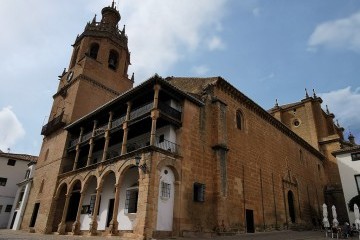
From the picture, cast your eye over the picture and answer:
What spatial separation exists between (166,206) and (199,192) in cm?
222

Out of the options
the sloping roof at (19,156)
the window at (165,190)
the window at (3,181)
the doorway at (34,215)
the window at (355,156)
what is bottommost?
the doorway at (34,215)

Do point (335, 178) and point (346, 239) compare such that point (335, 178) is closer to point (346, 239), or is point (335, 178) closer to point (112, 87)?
point (346, 239)

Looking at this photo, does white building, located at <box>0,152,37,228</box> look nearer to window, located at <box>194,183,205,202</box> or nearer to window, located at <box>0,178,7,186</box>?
window, located at <box>0,178,7,186</box>

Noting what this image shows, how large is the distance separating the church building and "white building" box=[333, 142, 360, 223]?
355 centimetres

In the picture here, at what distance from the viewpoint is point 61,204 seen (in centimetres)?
2017

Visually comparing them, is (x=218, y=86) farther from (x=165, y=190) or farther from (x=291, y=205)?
(x=291, y=205)

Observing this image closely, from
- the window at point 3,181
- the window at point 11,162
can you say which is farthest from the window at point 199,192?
the window at point 11,162

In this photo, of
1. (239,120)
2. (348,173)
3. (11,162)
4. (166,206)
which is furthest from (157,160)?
(11,162)

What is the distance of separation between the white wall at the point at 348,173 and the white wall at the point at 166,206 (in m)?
16.4

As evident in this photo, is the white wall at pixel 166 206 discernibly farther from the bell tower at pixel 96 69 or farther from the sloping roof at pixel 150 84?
the bell tower at pixel 96 69

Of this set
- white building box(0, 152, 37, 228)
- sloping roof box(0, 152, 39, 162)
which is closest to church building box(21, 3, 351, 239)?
white building box(0, 152, 37, 228)

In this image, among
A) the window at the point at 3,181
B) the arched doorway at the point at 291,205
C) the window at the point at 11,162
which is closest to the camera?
the arched doorway at the point at 291,205

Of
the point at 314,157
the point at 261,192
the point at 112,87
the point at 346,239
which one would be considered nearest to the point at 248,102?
the point at 261,192

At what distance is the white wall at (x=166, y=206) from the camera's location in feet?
42.4
